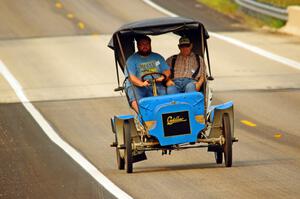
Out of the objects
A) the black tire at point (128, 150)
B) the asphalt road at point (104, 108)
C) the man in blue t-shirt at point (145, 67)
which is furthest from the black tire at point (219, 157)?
the black tire at point (128, 150)

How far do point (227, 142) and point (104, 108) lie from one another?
9409mm

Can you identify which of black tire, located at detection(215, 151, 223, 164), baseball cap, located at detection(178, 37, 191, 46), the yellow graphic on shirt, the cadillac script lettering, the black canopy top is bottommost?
black tire, located at detection(215, 151, 223, 164)

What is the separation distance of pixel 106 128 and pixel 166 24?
5096 mm

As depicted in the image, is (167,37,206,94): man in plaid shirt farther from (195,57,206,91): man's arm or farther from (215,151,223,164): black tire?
(215,151,223,164): black tire

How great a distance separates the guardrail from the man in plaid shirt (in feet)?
67.6

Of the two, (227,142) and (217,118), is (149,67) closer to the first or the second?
(217,118)

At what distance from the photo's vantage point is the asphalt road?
14273 mm

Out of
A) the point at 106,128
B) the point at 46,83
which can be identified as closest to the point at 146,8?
the point at 46,83

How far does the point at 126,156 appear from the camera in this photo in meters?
15.5

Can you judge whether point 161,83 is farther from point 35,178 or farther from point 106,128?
point 106,128

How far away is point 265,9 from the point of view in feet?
126

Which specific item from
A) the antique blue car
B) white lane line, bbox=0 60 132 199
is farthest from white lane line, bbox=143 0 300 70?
the antique blue car

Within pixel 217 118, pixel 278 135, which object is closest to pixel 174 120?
pixel 217 118

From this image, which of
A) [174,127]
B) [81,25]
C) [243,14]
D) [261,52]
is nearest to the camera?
[174,127]
